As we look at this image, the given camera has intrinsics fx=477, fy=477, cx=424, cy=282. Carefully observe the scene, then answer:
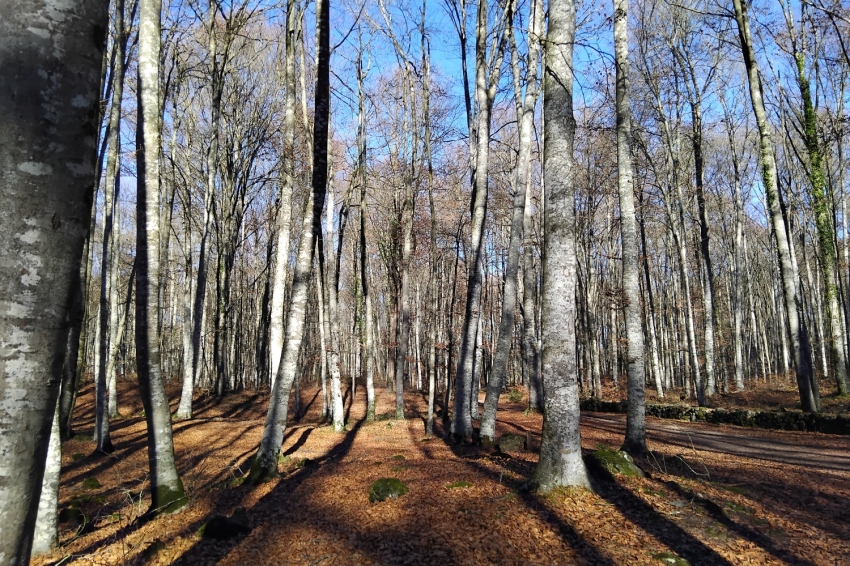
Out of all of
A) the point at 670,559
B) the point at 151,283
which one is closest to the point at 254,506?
the point at 151,283

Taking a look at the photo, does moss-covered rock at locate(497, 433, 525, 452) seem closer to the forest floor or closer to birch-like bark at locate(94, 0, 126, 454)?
the forest floor

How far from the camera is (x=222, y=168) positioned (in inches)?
798

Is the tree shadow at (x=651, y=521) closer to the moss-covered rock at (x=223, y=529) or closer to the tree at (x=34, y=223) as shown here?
the moss-covered rock at (x=223, y=529)

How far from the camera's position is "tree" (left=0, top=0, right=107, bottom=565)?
137 cm

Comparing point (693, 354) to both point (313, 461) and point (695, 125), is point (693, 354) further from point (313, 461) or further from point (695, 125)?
point (313, 461)

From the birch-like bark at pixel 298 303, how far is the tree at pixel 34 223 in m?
5.88

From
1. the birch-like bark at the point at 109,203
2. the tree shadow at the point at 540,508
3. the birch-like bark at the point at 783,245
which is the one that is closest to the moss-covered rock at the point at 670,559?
the tree shadow at the point at 540,508

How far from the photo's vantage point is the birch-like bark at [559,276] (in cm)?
522

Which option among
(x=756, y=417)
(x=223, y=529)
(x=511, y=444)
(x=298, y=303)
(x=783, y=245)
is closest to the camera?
(x=223, y=529)

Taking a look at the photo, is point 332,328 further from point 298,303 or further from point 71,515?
point 71,515

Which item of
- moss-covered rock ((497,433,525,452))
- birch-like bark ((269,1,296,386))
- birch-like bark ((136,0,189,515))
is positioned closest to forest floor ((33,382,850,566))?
moss-covered rock ((497,433,525,452))

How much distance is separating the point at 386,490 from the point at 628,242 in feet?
19.8

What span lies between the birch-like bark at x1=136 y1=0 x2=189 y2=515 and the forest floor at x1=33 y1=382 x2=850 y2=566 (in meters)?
0.41

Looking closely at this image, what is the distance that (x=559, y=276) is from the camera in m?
5.43
